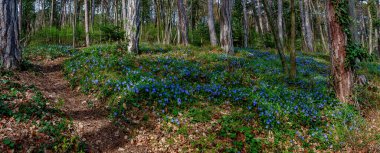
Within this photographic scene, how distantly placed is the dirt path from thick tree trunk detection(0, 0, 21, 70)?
494 millimetres

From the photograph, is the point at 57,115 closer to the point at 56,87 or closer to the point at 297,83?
the point at 56,87

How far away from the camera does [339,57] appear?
23.7 feet

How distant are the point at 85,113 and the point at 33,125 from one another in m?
1.39

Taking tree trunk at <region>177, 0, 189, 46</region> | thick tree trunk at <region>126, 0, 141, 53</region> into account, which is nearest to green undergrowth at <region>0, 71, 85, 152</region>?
thick tree trunk at <region>126, 0, 141, 53</region>

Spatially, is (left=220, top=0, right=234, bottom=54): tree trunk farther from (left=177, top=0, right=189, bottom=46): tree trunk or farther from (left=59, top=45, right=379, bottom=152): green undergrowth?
(left=177, top=0, right=189, bottom=46): tree trunk

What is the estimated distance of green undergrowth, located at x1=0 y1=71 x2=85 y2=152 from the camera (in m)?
4.14

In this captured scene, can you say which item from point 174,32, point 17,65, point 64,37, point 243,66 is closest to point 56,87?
point 17,65

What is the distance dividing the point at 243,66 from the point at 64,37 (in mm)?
15439

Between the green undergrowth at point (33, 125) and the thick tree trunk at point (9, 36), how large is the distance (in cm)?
229

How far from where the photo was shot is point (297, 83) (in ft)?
28.8

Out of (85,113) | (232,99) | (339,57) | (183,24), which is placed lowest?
(85,113)

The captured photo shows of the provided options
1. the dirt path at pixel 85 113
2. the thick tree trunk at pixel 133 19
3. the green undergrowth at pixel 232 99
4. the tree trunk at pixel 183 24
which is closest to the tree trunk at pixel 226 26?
the green undergrowth at pixel 232 99

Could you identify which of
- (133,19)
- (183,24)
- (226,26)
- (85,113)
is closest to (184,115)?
(85,113)

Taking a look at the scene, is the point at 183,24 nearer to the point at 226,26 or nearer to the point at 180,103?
the point at 226,26
